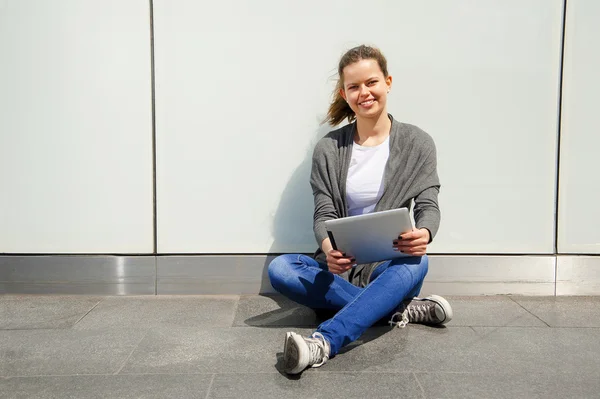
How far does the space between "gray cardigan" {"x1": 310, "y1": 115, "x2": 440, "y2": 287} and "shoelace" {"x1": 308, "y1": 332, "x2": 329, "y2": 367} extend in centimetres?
67

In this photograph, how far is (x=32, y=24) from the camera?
3740 mm

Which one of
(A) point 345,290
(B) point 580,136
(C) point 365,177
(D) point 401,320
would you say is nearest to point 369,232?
(A) point 345,290

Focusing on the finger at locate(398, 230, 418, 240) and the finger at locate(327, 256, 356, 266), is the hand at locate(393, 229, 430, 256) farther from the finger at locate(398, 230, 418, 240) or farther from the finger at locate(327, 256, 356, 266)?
the finger at locate(327, 256, 356, 266)

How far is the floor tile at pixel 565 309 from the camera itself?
3.28 m

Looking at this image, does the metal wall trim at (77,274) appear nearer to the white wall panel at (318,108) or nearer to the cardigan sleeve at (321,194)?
the white wall panel at (318,108)

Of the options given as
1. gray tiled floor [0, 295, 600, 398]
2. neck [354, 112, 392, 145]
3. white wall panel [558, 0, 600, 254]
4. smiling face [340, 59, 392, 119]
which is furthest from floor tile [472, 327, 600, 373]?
smiling face [340, 59, 392, 119]

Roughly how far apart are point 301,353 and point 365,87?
1.49 metres

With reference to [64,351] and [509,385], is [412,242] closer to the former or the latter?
[509,385]

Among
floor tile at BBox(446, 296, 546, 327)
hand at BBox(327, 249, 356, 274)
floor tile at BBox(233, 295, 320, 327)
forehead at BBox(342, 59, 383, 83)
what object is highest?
forehead at BBox(342, 59, 383, 83)

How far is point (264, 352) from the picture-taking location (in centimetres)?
279

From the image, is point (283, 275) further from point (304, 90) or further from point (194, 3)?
point (194, 3)

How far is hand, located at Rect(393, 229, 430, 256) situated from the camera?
2.76m

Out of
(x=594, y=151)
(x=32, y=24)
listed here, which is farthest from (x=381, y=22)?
(x=32, y=24)

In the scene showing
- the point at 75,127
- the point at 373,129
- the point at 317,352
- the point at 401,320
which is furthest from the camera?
the point at 75,127
